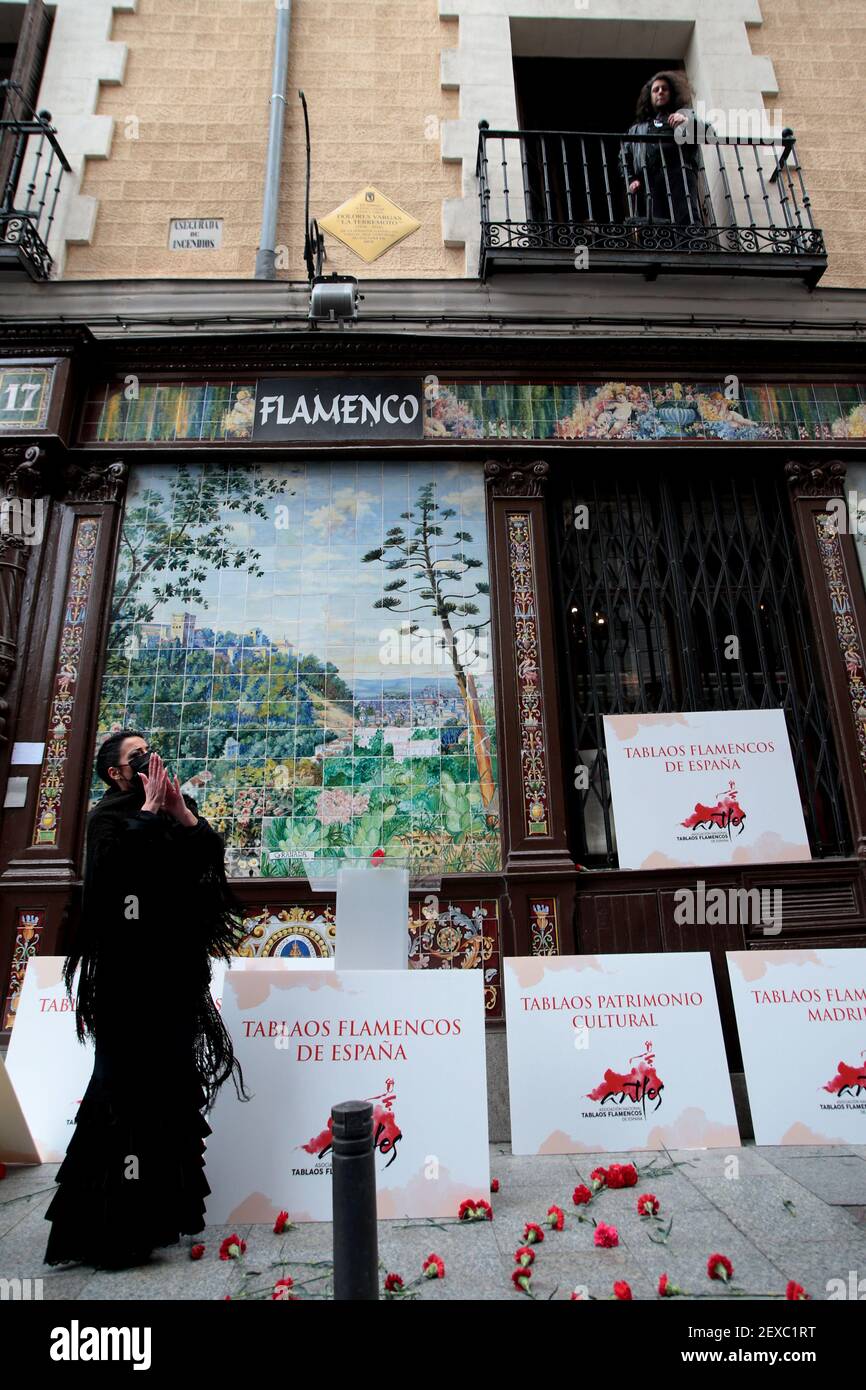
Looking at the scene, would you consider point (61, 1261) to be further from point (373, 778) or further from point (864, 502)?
point (864, 502)

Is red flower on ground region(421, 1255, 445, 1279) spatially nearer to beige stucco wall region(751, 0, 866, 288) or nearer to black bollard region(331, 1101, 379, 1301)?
black bollard region(331, 1101, 379, 1301)

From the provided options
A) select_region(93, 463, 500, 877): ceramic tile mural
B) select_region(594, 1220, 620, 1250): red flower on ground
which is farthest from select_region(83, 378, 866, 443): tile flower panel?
select_region(594, 1220, 620, 1250): red flower on ground

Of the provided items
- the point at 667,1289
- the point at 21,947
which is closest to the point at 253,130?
the point at 21,947

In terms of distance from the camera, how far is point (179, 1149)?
10.4 ft

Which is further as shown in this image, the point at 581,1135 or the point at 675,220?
the point at 675,220

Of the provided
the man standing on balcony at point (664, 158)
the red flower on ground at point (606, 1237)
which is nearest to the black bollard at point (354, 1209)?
the red flower on ground at point (606, 1237)

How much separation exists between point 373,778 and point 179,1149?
3242mm

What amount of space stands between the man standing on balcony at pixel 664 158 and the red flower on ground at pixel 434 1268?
8499 millimetres

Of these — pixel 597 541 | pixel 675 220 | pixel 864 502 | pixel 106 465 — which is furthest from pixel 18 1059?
pixel 675 220

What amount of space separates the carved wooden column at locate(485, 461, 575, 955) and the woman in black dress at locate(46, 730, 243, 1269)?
2.90 m

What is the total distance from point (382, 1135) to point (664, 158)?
29.4ft

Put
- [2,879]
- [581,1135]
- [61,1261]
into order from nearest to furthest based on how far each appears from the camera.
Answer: [61,1261]
[581,1135]
[2,879]

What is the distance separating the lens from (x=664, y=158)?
25.8ft

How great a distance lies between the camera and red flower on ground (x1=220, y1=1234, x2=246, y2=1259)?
10.1ft
